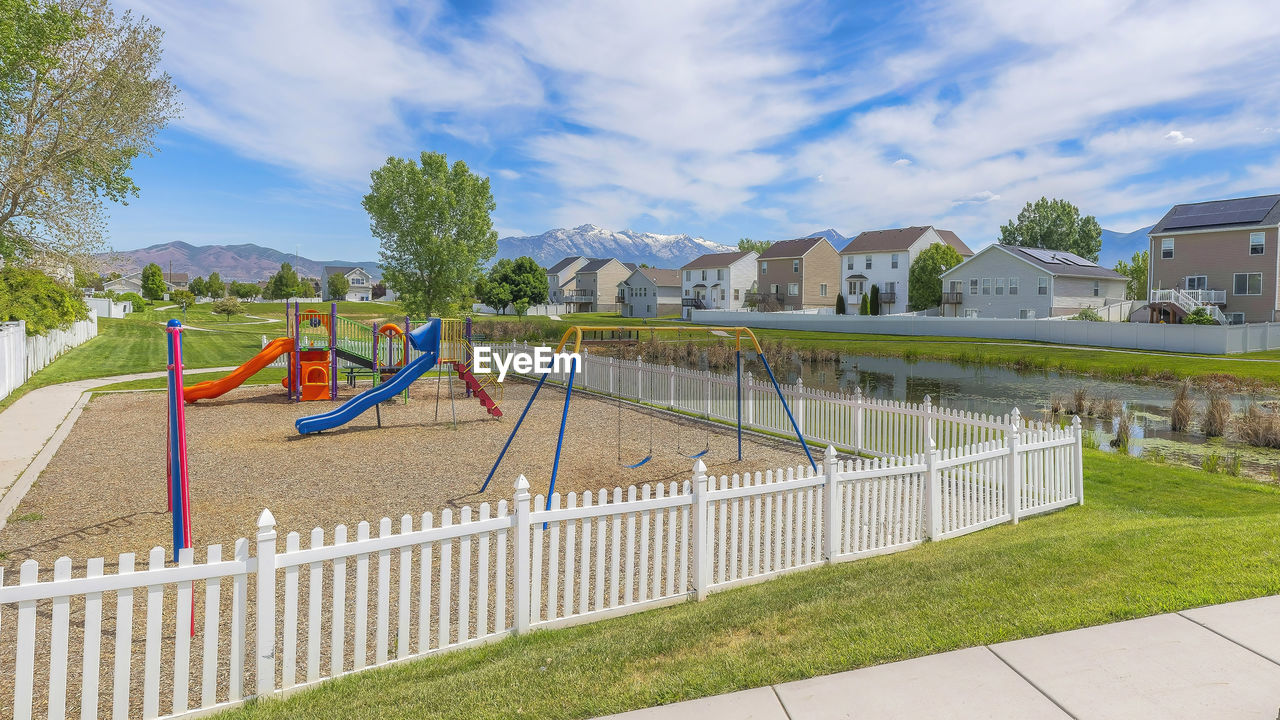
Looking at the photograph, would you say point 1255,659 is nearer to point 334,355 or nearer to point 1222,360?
point 334,355

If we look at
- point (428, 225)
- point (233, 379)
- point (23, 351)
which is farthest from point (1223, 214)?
point (23, 351)

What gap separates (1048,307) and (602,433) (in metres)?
51.0

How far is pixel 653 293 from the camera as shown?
313 feet

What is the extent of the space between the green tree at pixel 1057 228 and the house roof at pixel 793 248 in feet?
85.0

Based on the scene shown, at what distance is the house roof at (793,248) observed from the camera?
78.6 m

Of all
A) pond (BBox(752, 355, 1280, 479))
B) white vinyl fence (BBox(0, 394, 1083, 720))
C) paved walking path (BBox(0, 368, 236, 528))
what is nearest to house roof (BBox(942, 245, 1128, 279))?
pond (BBox(752, 355, 1280, 479))

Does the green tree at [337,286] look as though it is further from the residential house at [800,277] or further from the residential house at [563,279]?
the residential house at [800,277]

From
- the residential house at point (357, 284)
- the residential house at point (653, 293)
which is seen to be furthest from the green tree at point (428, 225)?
the residential house at point (357, 284)

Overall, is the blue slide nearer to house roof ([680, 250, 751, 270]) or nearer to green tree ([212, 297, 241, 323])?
green tree ([212, 297, 241, 323])

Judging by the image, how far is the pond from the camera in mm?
15375

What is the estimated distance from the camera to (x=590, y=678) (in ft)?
15.0

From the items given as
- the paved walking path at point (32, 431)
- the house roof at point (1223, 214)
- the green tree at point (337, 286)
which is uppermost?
the green tree at point (337, 286)

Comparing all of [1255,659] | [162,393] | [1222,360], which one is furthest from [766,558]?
[1222,360]

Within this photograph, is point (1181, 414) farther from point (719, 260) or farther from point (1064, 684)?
point (719, 260)
